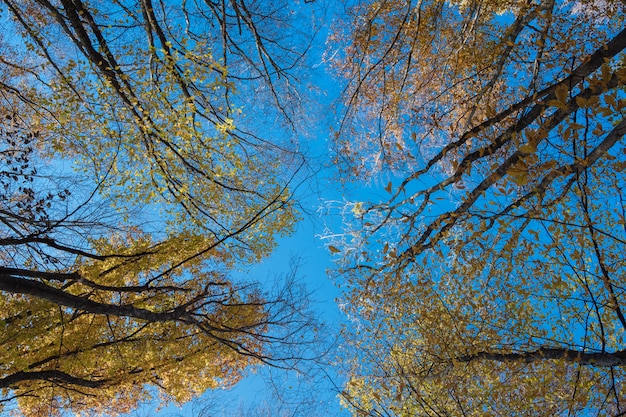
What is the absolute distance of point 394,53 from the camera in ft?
26.9

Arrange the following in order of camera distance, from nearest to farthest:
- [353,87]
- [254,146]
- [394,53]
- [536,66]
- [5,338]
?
[5,338]
[536,66]
[254,146]
[394,53]
[353,87]

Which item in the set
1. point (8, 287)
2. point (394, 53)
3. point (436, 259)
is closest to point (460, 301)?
point (436, 259)

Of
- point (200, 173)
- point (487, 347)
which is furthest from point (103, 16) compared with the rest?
point (487, 347)

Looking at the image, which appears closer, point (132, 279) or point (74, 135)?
point (74, 135)

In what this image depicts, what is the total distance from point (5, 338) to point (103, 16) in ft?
15.7

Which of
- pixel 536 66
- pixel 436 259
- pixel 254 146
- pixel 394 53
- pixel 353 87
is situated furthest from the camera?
pixel 353 87

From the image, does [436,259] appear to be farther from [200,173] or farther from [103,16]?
[103,16]

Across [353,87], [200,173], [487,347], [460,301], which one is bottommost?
[487,347]

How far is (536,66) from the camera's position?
19.3 ft

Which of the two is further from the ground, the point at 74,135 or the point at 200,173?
the point at 74,135

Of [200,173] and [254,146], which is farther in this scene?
[254,146]

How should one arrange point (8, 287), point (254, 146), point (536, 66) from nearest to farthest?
point (8, 287) < point (536, 66) < point (254, 146)

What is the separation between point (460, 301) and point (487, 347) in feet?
2.78

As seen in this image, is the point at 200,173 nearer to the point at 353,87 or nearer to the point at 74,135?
the point at 74,135
